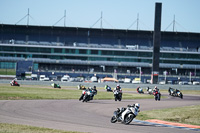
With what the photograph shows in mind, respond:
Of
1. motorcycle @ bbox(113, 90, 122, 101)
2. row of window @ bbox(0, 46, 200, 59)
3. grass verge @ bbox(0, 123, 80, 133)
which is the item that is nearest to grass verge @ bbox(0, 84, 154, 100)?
motorcycle @ bbox(113, 90, 122, 101)

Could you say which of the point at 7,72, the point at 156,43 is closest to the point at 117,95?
the point at 156,43

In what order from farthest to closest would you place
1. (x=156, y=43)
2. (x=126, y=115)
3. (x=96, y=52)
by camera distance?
(x=96, y=52), (x=156, y=43), (x=126, y=115)

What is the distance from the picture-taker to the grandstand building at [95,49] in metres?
111

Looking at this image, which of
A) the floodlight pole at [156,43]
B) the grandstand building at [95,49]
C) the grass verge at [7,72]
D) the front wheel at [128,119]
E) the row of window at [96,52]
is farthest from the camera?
the grandstand building at [95,49]

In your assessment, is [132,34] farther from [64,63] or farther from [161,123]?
[161,123]

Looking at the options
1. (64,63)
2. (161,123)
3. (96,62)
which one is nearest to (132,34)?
(96,62)

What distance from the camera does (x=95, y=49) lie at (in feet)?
367

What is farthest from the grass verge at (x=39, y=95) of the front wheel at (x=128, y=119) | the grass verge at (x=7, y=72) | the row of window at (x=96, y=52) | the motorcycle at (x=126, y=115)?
the row of window at (x=96, y=52)

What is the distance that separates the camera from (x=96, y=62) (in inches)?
4414

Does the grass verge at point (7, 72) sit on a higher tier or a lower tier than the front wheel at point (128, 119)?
higher

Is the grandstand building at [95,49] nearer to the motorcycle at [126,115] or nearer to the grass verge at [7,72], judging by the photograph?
the grass verge at [7,72]

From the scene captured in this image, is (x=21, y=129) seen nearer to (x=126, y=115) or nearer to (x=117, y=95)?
(x=126, y=115)

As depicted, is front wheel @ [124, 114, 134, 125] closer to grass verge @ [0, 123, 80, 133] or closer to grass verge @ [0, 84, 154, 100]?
grass verge @ [0, 123, 80, 133]

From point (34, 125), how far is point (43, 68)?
92155mm
